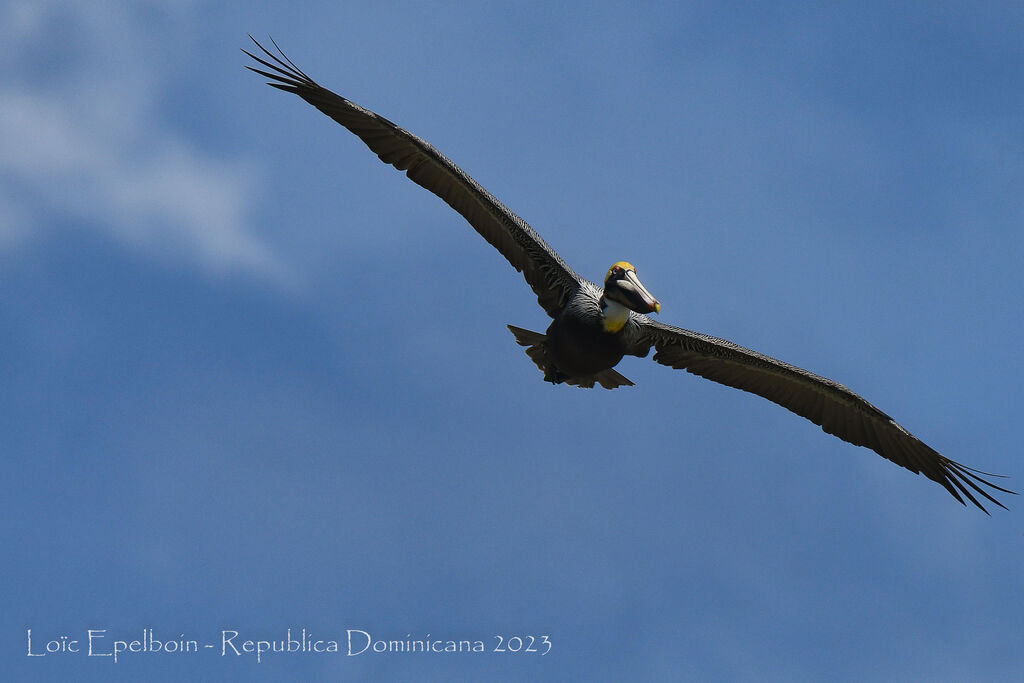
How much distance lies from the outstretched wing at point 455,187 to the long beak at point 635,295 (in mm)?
779

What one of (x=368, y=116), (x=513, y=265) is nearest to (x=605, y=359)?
(x=513, y=265)

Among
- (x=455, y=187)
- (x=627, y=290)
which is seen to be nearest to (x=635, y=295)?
(x=627, y=290)

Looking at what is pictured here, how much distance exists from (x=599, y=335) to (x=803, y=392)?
2.85 metres

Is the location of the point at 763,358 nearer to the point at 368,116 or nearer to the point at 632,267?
the point at 632,267

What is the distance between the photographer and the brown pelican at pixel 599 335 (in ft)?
42.0

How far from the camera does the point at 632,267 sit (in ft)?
42.4

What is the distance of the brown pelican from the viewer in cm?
1281

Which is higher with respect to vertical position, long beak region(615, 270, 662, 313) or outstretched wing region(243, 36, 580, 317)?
outstretched wing region(243, 36, 580, 317)

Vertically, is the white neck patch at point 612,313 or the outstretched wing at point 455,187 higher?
the outstretched wing at point 455,187

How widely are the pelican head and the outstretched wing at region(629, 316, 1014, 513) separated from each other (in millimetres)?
638

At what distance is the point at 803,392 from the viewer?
1384 centimetres

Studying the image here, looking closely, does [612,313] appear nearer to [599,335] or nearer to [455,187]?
[599,335]

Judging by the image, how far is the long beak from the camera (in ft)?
39.8

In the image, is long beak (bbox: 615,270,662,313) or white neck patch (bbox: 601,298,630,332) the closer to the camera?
long beak (bbox: 615,270,662,313)
